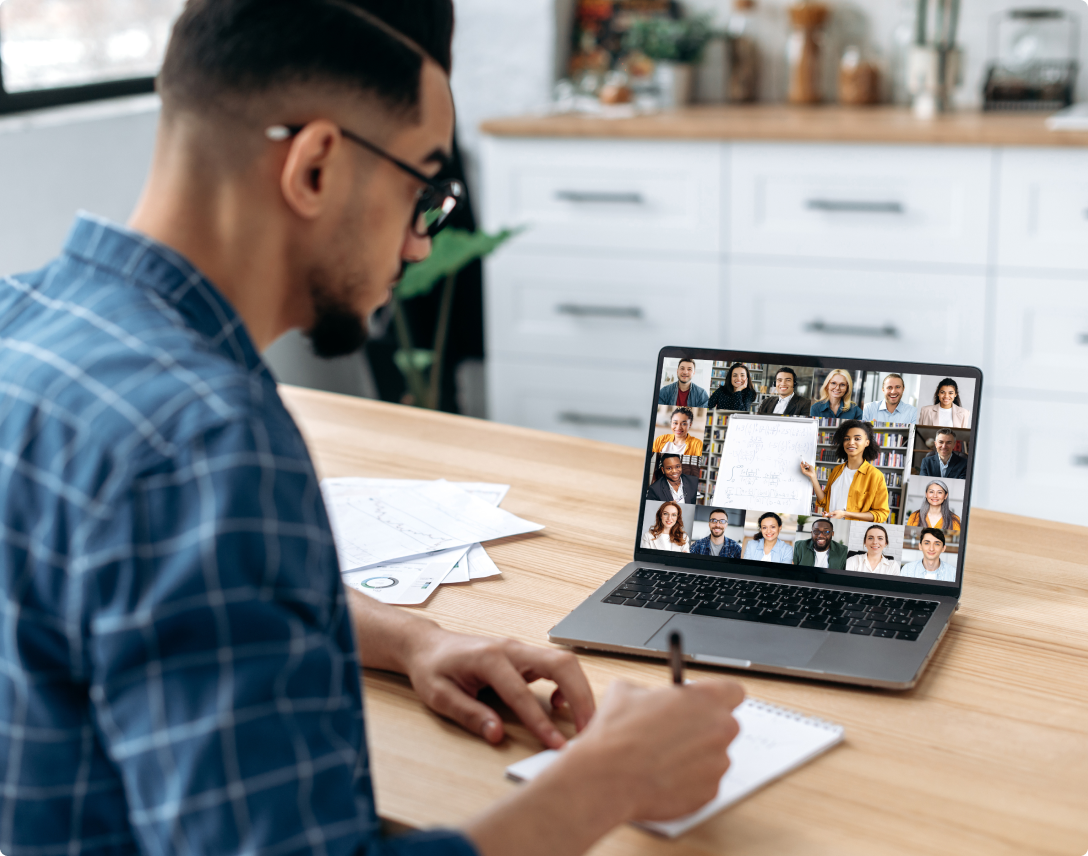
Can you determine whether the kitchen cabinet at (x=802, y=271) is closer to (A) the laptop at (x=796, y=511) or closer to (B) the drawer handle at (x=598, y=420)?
(B) the drawer handle at (x=598, y=420)

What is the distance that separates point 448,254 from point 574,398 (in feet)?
1.65

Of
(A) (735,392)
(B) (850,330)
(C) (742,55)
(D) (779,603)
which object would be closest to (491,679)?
(D) (779,603)

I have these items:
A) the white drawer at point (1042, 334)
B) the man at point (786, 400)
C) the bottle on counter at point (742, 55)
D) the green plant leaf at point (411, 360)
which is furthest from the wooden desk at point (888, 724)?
the bottle on counter at point (742, 55)

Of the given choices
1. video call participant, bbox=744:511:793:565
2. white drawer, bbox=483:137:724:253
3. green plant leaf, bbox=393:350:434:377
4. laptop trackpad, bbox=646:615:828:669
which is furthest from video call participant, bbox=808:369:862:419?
green plant leaf, bbox=393:350:434:377

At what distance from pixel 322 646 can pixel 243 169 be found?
1.06 feet

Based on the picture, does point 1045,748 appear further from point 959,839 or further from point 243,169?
point 243,169

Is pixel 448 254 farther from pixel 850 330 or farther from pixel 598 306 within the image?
pixel 850 330

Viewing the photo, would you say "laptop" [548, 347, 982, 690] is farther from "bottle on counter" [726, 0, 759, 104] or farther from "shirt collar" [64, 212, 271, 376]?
"bottle on counter" [726, 0, 759, 104]

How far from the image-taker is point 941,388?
103 centimetres

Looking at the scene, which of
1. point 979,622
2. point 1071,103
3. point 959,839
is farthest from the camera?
point 1071,103

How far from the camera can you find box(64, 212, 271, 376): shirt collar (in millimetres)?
711

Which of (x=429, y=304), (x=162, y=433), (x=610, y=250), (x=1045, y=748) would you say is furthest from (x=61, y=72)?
(x=1045, y=748)

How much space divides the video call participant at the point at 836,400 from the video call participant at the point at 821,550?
0.10 meters

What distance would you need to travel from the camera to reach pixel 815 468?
1.03 metres
